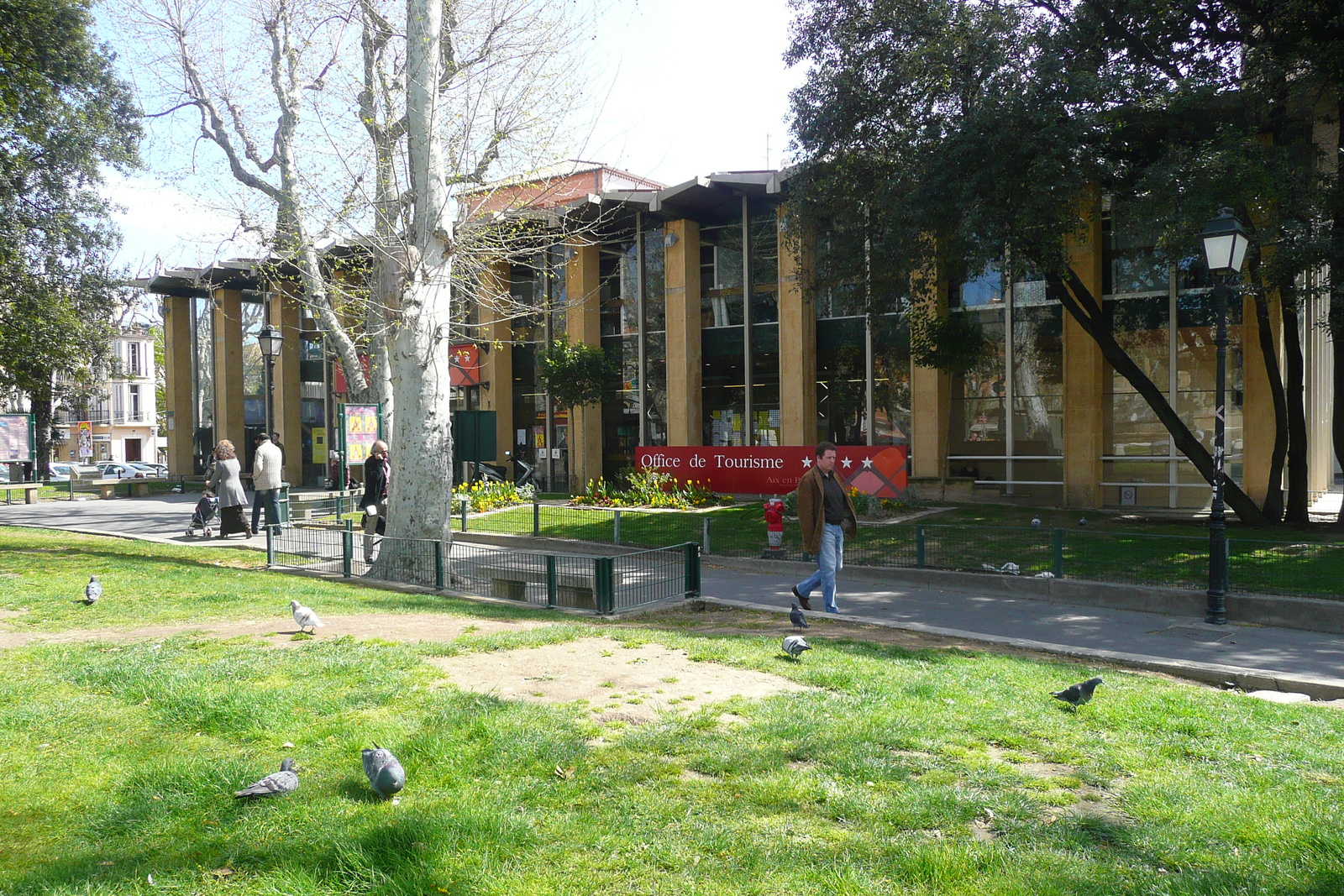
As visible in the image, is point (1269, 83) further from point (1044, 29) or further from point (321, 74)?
point (321, 74)

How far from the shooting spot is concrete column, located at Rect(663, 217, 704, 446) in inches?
991

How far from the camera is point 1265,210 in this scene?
13.7 meters

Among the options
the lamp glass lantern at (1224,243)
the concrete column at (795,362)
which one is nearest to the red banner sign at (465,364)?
the concrete column at (795,362)

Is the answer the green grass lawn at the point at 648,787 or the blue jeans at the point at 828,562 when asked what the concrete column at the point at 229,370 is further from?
the blue jeans at the point at 828,562

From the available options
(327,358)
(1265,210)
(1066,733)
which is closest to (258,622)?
(1066,733)

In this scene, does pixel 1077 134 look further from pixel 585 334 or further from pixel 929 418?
pixel 585 334

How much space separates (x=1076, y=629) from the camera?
1021 centimetres

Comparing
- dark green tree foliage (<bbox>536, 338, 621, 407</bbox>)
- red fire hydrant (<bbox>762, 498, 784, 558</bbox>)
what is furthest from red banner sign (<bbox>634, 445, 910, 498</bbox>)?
dark green tree foliage (<bbox>536, 338, 621, 407</bbox>)

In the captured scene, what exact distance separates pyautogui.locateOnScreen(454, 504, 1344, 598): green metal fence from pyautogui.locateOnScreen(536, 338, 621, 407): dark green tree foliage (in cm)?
706

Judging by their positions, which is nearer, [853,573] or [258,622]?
[258,622]

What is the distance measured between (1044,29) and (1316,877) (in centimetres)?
1437

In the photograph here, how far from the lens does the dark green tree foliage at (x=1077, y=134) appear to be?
13.0 meters

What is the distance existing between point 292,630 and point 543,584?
3.46m

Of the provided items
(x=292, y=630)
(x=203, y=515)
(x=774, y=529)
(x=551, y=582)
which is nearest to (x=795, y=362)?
(x=774, y=529)
